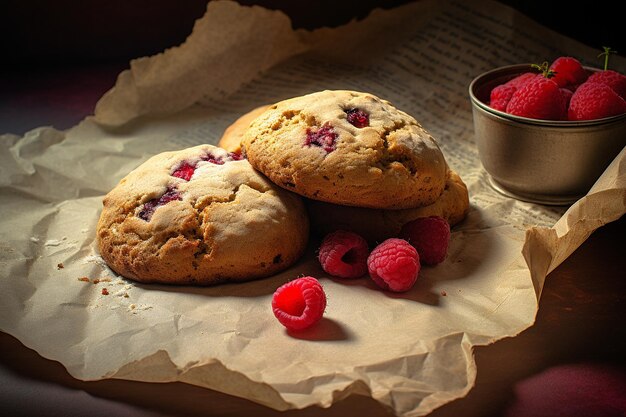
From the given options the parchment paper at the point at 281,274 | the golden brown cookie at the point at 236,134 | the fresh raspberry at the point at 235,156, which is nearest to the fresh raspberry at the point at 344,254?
the parchment paper at the point at 281,274

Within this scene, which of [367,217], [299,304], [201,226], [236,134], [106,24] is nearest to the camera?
[299,304]

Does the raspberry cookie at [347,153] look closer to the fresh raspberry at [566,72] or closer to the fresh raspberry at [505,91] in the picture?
the fresh raspberry at [505,91]

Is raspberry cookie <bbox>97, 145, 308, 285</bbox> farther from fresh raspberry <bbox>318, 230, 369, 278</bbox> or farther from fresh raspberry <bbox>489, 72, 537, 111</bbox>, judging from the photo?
fresh raspberry <bbox>489, 72, 537, 111</bbox>

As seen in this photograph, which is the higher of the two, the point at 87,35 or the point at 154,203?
the point at 154,203

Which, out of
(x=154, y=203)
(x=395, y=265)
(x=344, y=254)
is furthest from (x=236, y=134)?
(x=395, y=265)

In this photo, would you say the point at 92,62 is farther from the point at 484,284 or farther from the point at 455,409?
the point at 455,409

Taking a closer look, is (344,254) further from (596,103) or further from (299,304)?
(596,103)

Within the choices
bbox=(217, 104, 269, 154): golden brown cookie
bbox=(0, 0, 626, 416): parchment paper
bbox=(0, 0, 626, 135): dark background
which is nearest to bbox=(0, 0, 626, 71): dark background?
bbox=(0, 0, 626, 135): dark background
